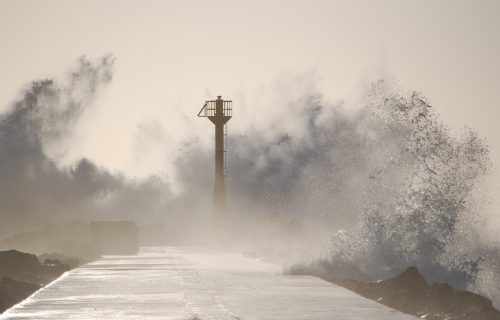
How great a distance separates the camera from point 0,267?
5312cm

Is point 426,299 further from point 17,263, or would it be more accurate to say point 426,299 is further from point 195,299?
point 17,263

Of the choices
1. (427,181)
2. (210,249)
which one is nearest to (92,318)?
(427,181)

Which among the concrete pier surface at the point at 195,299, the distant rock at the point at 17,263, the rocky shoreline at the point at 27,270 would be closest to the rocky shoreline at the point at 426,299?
the concrete pier surface at the point at 195,299

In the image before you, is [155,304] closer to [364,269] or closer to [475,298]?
[475,298]

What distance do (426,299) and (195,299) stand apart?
19.1ft

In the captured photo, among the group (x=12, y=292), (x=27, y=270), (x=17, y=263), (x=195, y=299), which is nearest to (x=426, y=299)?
(x=195, y=299)

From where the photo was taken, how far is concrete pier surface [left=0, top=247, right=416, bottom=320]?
87.7 feet

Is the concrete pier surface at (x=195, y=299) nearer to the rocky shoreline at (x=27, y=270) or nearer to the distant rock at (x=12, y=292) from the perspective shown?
the distant rock at (x=12, y=292)

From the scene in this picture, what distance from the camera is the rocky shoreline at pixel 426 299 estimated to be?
2680 cm

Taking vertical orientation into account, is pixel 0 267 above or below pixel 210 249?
below

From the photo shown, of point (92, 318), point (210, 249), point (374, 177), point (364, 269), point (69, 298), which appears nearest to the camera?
point (92, 318)

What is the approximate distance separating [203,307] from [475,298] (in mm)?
6412

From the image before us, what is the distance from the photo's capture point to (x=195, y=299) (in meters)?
31.9

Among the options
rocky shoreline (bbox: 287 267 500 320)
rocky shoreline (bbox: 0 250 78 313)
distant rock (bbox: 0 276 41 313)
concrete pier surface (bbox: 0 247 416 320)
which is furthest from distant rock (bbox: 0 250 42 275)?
rocky shoreline (bbox: 287 267 500 320)
